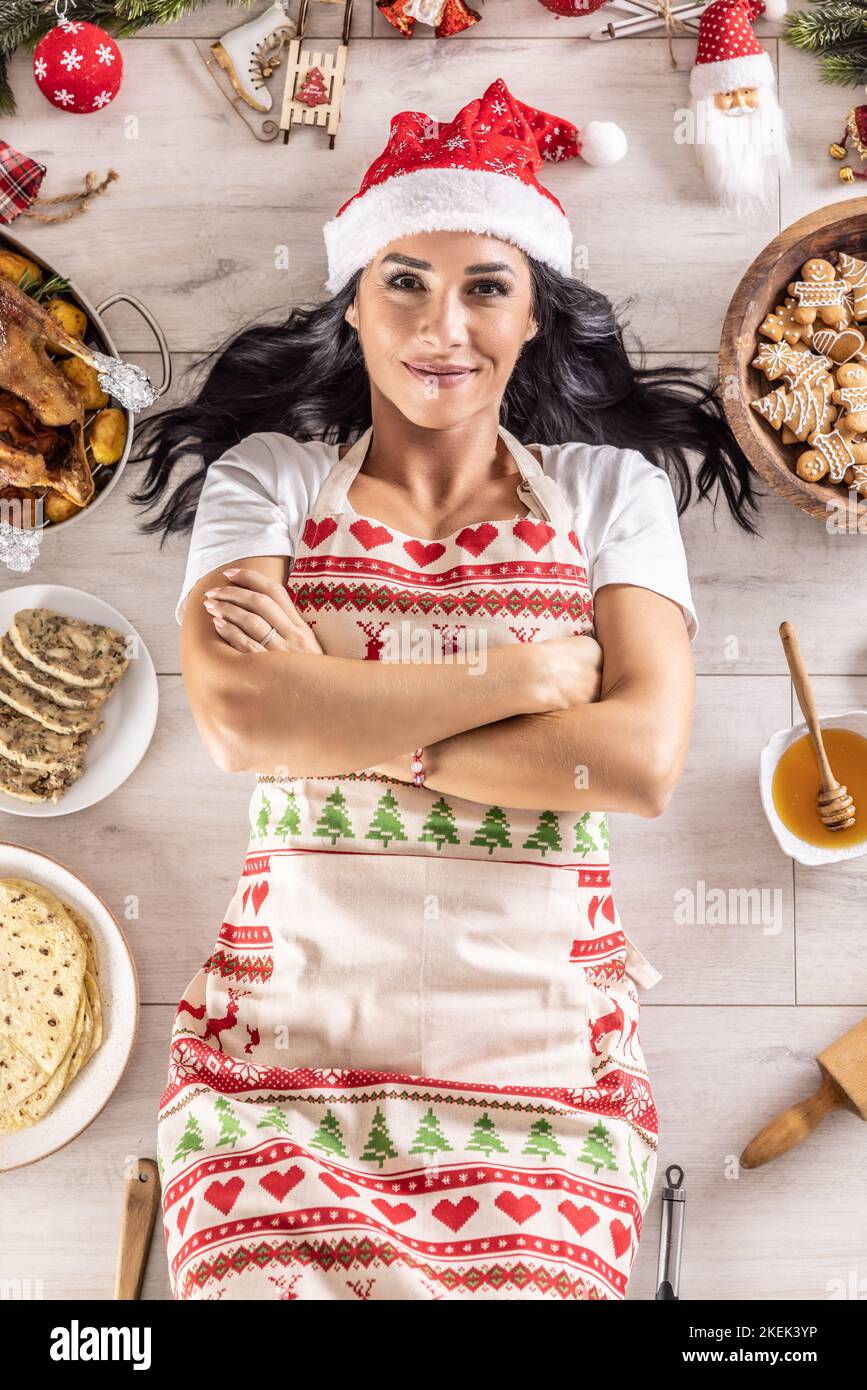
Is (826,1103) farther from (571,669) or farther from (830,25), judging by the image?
(830,25)

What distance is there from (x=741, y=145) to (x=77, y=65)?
1.25m

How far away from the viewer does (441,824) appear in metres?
1.86

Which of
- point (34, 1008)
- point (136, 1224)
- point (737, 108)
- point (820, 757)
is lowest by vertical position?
point (136, 1224)

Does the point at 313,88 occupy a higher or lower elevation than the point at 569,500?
higher

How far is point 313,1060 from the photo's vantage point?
1.85 m

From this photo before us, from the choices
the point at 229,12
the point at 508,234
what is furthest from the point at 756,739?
the point at 229,12

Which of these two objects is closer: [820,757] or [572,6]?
[820,757]

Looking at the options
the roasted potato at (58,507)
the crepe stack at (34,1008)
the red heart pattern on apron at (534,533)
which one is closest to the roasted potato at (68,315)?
the roasted potato at (58,507)

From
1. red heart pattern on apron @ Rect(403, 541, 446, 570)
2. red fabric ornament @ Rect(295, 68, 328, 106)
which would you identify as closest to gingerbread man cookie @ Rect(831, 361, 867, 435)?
red heart pattern on apron @ Rect(403, 541, 446, 570)

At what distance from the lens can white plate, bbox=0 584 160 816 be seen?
212 cm

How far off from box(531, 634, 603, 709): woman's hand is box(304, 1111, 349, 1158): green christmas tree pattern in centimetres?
74

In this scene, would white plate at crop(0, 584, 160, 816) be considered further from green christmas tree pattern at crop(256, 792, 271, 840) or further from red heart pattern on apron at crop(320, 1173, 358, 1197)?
red heart pattern on apron at crop(320, 1173, 358, 1197)

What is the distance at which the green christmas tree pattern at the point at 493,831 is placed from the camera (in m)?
1.86

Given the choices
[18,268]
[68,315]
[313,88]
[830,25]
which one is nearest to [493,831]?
Result: [68,315]
